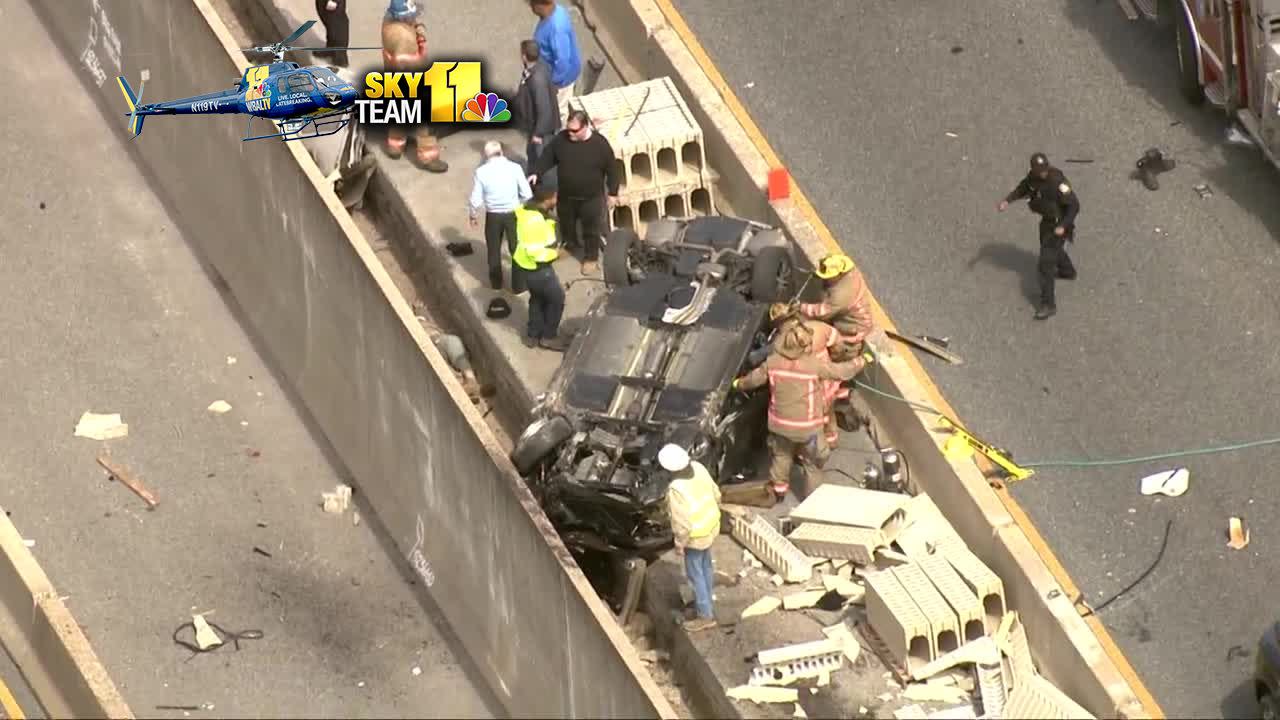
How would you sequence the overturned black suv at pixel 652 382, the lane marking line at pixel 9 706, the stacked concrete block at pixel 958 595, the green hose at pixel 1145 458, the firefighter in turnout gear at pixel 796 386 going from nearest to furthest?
1. the stacked concrete block at pixel 958 595
2. the lane marking line at pixel 9 706
3. the overturned black suv at pixel 652 382
4. the firefighter in turnout gear at pixel 796 386
5. the green hose at pixel 1145 458

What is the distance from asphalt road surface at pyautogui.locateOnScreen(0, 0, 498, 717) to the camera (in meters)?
24.2

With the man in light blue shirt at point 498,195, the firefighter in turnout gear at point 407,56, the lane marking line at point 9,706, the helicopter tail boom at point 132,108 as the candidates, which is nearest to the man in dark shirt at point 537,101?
the man in light blue shirt at point 498,195

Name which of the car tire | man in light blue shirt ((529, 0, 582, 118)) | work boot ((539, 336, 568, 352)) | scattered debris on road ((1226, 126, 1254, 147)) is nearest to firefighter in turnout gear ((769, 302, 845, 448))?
the car tire

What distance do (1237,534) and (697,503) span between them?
4827 millimetres

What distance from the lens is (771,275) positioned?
24.9m

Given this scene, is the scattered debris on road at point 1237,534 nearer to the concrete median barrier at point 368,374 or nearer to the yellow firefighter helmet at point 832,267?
the yellow firefighter helmet at point 832,267

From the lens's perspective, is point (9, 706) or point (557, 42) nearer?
point (9, 706)

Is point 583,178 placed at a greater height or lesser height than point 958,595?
greater

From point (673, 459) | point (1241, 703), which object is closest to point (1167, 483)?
point (1241, 703)

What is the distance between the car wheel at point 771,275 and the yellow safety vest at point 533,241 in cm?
176

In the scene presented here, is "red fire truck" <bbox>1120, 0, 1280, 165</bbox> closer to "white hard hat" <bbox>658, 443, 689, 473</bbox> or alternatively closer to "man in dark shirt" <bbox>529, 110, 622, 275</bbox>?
"man in dark shirt" <bbox>529, 110, 622, 275</bbox>

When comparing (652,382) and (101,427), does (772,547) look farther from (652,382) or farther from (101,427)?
(101,427)

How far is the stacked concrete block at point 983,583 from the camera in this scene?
23172 millimetres

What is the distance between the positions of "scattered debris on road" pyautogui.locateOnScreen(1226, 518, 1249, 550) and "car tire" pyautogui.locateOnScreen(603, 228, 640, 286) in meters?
5.49
